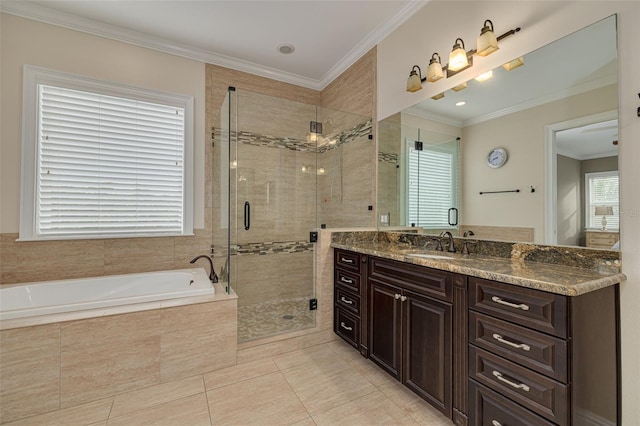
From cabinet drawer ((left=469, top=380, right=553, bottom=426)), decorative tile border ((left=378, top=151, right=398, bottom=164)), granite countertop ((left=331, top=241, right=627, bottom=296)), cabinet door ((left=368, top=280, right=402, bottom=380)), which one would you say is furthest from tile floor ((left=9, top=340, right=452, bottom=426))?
decorative tile border ((left=378, top=151, right=398, bottom=164))

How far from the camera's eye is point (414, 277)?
1.70m

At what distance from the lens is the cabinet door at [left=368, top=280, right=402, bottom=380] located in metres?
1.84

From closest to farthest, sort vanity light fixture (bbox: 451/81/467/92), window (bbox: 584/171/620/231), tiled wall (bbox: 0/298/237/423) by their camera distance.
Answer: window (bbox: 584/171/620/231) → tiled wall (bbox: 0/298/237/423) → vanity light fixture (bbox: 451/81/467/92)

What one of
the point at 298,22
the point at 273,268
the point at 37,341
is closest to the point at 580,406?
the point at 273,268

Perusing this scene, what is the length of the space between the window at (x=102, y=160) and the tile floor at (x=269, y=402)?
158cm

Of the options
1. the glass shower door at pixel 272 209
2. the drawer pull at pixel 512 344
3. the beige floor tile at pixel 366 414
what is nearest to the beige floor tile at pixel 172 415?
the beige floor tile at pixel 366 414

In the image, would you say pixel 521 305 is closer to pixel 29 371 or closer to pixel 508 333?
pixel 508 333

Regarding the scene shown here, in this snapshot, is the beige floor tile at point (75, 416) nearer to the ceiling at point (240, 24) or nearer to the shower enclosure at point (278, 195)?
the shower enclosure at point (278, 195)

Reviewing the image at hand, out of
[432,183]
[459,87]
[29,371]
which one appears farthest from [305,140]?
[29,371]

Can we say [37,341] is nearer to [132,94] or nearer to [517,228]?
[132,94]

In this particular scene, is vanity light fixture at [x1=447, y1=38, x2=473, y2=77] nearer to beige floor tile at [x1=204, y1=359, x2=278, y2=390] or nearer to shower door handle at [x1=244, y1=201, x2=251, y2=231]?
shower door handle at [x1=244, y1=201, x2=251, y2=231]

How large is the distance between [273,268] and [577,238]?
2.40 m

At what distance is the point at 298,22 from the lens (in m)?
2.56

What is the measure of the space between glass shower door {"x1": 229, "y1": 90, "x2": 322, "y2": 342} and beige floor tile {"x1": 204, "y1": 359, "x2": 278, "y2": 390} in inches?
15.6
